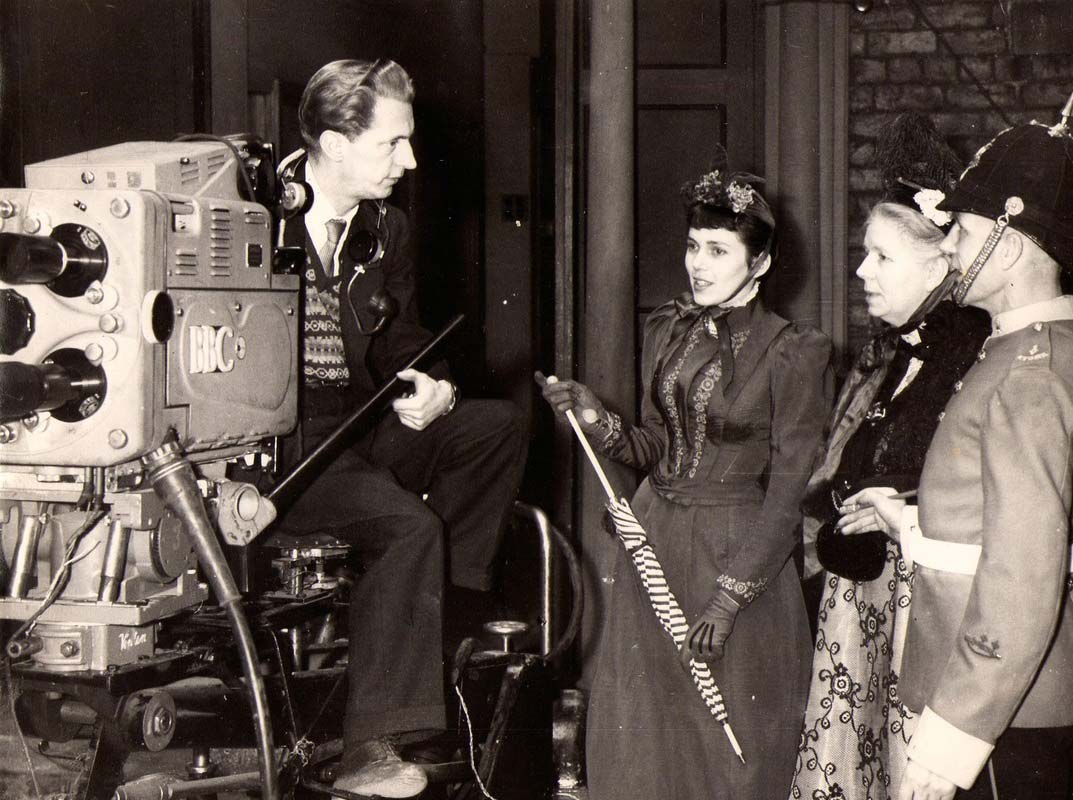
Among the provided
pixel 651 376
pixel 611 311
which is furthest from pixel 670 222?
pixel 651 376

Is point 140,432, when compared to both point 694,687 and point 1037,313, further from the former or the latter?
point 694,687

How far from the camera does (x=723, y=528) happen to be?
2.54 m

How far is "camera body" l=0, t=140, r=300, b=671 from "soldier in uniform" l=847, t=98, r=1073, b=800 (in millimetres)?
1023

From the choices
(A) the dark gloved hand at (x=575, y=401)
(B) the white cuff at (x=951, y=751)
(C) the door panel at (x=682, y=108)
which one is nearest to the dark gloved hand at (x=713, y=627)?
(A) the dark gloved hand at (x=575, y=401)

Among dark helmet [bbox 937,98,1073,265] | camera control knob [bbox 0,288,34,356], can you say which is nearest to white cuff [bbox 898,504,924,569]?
dark helmet [bbox 937,98,1073,265]

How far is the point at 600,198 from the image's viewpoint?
146 inches

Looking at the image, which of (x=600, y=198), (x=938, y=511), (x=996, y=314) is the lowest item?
(x=938, y=511)

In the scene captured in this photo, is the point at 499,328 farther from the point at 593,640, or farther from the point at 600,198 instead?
the point at 593,640

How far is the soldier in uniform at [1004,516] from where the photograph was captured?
58.8 inches

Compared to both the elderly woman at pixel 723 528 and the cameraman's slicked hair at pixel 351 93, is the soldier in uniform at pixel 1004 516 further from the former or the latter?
the cameraman's slicked hair at pixel 351 93

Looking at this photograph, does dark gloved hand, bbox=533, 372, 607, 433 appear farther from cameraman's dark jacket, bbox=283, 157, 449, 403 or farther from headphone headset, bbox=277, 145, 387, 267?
headphone headset, bbox=277, 145, 387, 267

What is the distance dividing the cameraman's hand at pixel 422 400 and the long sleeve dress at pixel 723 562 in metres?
0.51

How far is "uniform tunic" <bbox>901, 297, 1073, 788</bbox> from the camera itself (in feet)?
4.89

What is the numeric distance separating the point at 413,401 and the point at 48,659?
0.75 meters
